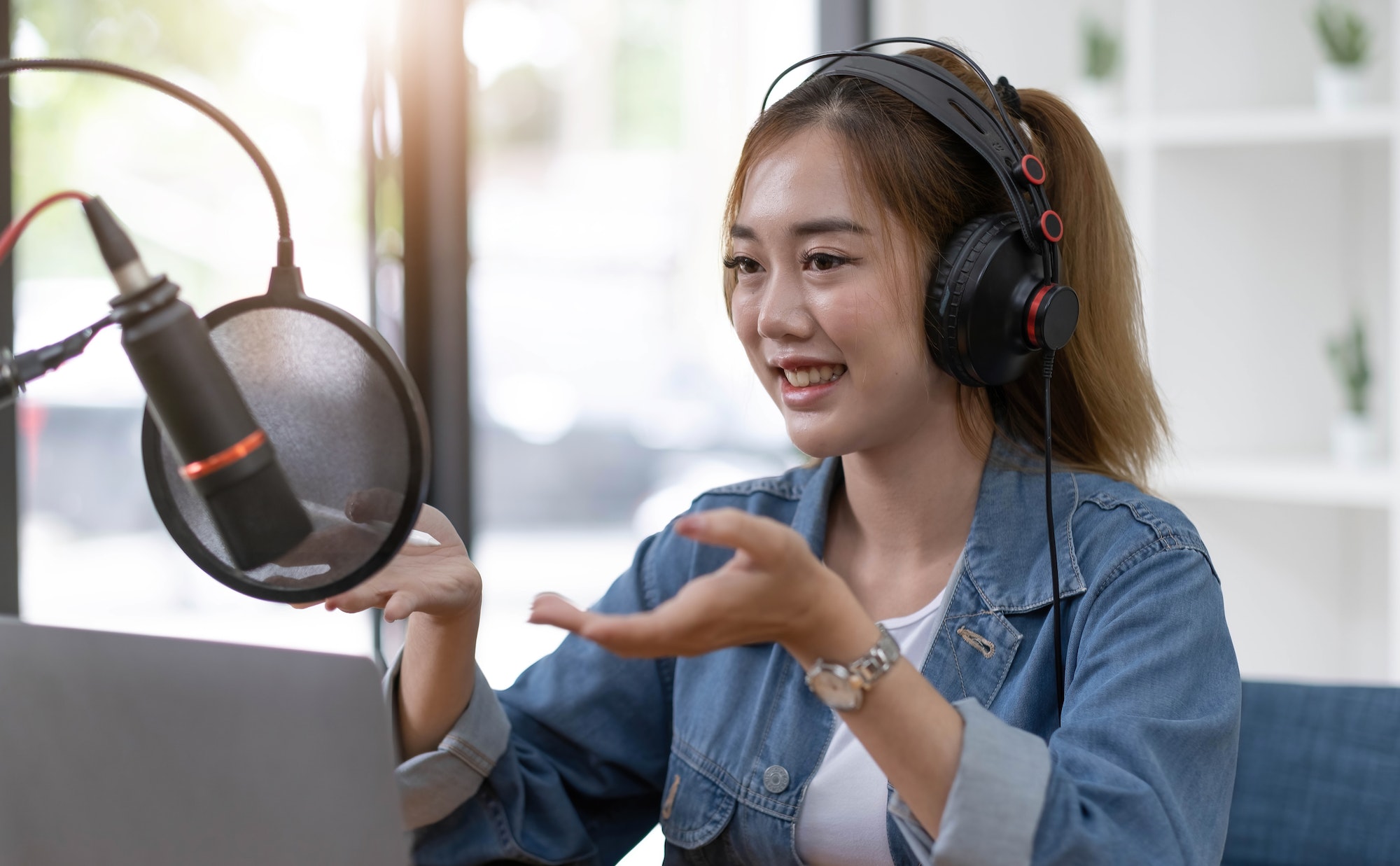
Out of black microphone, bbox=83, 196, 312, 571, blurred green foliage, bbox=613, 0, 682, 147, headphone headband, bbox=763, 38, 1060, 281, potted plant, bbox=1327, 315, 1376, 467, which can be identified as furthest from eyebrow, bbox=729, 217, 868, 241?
blurred green foliage, bbox=613, 0, 682, 147

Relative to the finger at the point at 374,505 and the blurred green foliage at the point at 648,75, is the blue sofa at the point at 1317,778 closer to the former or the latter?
the finger at the point at 374,505

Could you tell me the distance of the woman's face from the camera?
3.34 feet

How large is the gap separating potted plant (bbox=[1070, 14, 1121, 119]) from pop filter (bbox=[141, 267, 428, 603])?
5.83ft

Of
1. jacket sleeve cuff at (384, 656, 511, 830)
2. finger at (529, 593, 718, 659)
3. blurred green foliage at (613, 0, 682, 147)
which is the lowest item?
jacket sleeve cuff at (384, 656, 511, 830)

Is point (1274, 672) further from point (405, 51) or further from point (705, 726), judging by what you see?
point (405, 51)

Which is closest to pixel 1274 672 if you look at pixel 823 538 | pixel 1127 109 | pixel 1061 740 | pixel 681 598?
pixel 1127 109

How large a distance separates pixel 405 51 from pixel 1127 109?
1316mm

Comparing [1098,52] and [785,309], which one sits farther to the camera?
[1098,52]

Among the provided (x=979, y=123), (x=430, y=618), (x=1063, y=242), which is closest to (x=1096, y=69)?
(x=1063, y=242)

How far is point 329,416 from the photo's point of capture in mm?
632

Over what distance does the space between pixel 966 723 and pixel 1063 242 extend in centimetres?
56

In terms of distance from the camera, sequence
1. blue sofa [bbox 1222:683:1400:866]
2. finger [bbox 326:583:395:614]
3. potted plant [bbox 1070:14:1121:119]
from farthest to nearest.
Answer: potted plant [bbox 1070:14:1121:119], blue sofa [bbox 1222:683:1400:866], finger [bbox 326:583:395:614]

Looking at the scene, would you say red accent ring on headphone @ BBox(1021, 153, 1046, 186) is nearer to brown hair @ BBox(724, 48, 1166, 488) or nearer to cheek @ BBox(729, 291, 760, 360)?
brown hair @ BBox(724, 48, 1166, 488)

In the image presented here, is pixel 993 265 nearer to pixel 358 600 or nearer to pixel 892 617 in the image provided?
pixel 892 617
